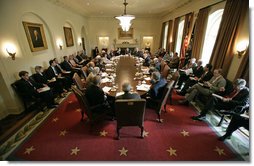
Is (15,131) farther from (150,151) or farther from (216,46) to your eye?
(216,46)

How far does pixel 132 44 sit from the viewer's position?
41.4 feet

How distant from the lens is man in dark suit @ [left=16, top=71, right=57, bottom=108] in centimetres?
362

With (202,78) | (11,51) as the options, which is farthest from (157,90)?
(11,51)

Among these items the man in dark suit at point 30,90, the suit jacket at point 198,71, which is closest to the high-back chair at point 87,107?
the man in dark suit at point 30,90

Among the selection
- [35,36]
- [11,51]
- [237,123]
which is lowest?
[237,123]

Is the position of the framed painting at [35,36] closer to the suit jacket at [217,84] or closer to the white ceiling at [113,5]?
the white ceiling at [113,5]

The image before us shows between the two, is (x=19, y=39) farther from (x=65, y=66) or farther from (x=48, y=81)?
(x=65, y=66)

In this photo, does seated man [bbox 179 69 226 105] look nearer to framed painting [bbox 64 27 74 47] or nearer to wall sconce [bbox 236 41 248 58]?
wall sconce [bbox 236 41 248 58]

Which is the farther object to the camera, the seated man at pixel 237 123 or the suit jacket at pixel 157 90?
the suit jacket at pixel 157 90

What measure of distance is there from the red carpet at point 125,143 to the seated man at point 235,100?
499 mm

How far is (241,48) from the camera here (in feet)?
Result: 11.5

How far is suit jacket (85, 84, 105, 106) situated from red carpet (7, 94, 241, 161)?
0.66 meters

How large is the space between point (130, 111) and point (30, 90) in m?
3.06

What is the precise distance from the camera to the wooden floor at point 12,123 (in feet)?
9.57
